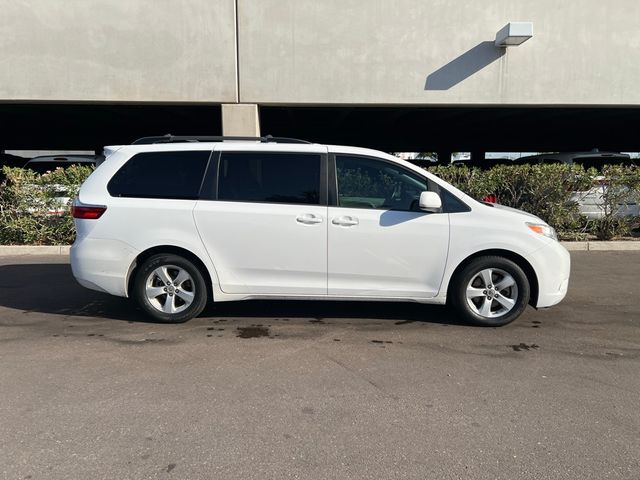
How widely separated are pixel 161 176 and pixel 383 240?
93.2 inches

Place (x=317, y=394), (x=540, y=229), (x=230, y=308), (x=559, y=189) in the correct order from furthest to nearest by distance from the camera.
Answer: (x=559, y=189) < (x=230, y=308) < (x=540, y=229) < (x=317, y=394)

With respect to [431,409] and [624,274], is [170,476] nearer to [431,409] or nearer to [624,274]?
[431,409]

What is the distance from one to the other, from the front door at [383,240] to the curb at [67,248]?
524cm

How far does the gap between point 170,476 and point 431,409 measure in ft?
5.62

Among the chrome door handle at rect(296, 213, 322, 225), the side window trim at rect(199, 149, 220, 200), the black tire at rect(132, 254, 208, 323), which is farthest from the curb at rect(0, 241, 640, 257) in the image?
the chrome door handle at rect(296, 213, 322, 225)

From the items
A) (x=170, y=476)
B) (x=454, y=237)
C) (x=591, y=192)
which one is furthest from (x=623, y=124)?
(x=170, y=476)

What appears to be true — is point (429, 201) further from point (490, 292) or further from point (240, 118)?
point (240, 118)

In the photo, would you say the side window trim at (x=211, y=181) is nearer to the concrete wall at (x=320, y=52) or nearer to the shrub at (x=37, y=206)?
the shrub at (x=37, y=206)

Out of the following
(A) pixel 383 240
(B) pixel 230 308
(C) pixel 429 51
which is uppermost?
(C) pixel 429 51

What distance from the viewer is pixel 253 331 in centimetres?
468

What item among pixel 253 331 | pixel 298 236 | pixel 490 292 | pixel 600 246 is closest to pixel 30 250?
pixel 253 331

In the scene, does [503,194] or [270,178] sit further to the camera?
[503,194]

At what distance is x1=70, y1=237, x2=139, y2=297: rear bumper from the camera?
478 cm

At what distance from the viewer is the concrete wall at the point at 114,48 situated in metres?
9.88
